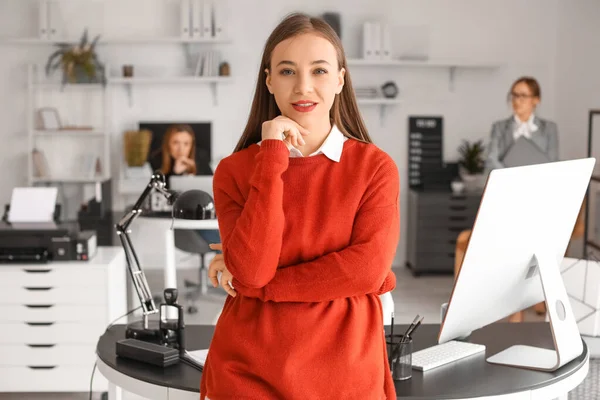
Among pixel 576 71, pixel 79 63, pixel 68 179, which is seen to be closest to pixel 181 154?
pixel 68 179

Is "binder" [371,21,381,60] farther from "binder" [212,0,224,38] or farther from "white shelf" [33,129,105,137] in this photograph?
"white shelf" [33,129,105,137]

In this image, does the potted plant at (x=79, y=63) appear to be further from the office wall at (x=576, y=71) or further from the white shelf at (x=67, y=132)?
the office wall at (x=576, y=71)

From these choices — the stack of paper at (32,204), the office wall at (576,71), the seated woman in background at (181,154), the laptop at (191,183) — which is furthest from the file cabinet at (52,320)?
the office wall at (576,71)

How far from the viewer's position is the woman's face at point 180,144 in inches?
260

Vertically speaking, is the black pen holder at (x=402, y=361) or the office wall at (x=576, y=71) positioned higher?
the office wall at (x=576, y=71)

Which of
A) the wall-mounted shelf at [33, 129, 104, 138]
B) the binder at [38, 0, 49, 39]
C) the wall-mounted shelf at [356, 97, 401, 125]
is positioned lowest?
the wall-mounted shelf at [33, 129, 104, 138]

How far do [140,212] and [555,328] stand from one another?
1.18 m

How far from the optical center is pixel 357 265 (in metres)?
1.52

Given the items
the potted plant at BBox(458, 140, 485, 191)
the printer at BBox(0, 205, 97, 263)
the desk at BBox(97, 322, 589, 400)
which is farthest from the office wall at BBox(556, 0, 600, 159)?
the desk at BBox(97, 322, 589, 400)

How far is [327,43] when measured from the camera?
62.1 inches

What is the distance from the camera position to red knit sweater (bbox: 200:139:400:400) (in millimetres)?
1491

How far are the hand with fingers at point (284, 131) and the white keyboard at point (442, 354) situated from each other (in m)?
0.77

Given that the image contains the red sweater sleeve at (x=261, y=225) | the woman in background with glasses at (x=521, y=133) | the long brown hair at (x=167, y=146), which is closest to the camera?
the red sweater sleeve at (x=261, y=225)

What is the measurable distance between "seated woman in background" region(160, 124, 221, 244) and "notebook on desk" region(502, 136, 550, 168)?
230 cm
